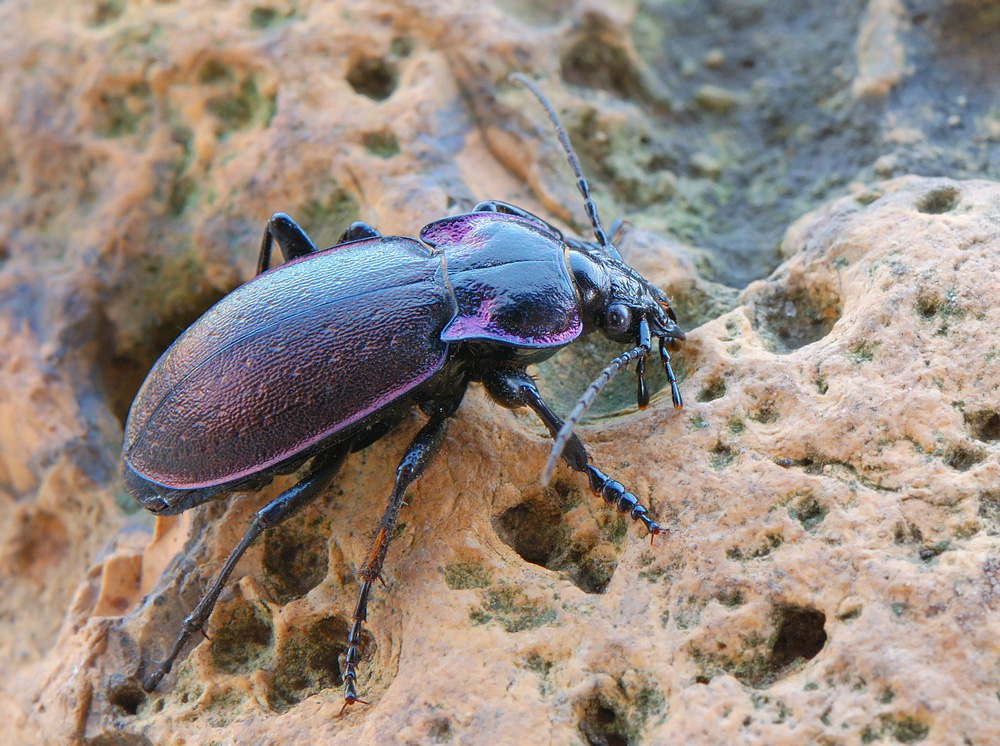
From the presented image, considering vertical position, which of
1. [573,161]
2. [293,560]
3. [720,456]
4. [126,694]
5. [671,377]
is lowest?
[126,694]

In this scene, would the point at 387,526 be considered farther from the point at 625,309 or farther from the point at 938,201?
the point at 938,201

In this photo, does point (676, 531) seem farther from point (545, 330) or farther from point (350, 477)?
point (350, 477)

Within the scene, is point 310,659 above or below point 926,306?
below

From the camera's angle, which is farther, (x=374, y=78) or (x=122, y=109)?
(x=122, y=109)

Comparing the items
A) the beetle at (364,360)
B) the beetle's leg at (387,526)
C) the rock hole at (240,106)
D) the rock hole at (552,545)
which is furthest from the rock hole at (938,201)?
the rock hole at (240,106)

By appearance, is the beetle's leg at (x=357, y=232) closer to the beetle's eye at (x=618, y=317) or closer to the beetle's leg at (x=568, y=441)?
the beetle's leg at (x=568, y=441)

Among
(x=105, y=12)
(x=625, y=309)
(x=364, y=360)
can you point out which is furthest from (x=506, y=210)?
(x=105, y=12)

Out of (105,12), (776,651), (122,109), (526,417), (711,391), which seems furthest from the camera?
(105,12)
